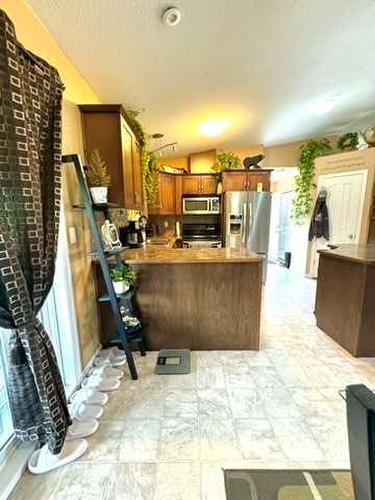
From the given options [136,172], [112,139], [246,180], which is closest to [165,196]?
[246,180]

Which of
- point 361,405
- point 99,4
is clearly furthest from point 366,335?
point 99,4

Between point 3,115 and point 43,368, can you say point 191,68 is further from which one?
point 43,368

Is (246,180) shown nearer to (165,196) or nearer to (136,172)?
(165,196)

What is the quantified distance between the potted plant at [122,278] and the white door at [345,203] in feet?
14.0

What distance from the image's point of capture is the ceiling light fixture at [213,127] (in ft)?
12.5

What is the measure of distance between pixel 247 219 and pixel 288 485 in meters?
4.12

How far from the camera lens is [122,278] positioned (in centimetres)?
216

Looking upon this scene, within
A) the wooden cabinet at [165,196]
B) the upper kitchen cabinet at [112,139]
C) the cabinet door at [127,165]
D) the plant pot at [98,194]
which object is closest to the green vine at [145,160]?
the cabinet door at [127,165]

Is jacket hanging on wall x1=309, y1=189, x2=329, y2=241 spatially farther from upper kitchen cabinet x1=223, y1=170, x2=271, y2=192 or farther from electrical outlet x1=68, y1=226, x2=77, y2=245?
electrical outlet x1=68, y1=226, x2=77, y2=245

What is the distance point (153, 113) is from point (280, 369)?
3.15 m

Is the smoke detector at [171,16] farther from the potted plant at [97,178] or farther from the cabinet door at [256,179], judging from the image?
the cabinet door at [256,179]

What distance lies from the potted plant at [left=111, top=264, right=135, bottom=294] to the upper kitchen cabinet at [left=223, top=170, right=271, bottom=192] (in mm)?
3356

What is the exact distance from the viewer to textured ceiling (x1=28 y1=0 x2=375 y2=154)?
5.32 feet

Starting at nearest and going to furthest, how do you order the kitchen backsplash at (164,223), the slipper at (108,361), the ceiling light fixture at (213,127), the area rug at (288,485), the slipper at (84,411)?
the area rug at (288,485), the slipper at (84,411), the slipper at (108,361), the ceiling light fixture at (213,127), the kitchen backsplash at (164,223)
